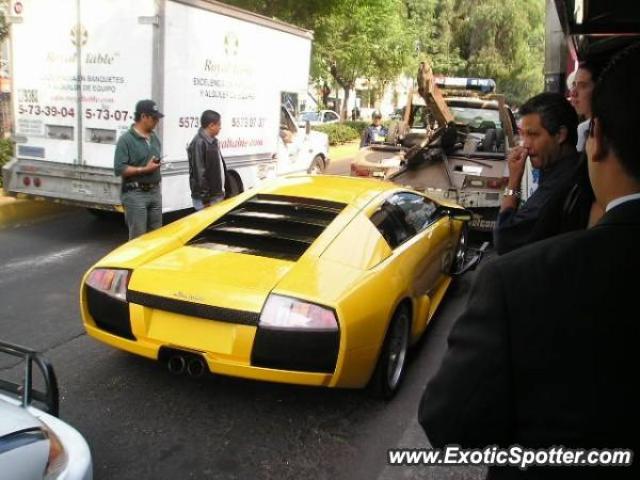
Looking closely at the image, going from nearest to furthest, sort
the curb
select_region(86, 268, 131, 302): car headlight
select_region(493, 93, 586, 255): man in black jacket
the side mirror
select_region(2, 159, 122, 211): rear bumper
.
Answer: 1. select_region(493, 93, 586, 255): man in black jacket
2. select_region(86, 268, 131, 302): car headlight
3. the side mirror
4. select_region(2, 159, 122, 211): rear bumper
5. the curb

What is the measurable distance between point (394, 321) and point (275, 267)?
78cm

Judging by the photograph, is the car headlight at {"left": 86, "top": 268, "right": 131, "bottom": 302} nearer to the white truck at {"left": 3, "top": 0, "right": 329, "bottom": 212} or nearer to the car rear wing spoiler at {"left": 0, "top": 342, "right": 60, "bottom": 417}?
the car rear wing spoiler at {"left": 0, "top": 342, "right": 60, "bottom": 417}

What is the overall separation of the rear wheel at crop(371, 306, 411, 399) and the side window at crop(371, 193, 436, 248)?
0.53m

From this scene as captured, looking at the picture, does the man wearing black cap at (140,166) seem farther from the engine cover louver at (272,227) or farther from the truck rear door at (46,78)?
the truck rear door at (46,78)

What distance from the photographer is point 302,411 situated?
11.6 ft

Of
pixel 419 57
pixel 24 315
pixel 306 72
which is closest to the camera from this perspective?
pixel 24 315

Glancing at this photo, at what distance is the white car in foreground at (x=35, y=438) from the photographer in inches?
73.5

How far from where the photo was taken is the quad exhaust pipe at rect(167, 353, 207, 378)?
3.21m

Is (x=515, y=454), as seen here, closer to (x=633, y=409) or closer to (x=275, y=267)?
(x=633, y=409)

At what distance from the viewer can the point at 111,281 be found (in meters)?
3.48

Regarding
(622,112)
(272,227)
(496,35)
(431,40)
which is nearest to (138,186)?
(272,227)

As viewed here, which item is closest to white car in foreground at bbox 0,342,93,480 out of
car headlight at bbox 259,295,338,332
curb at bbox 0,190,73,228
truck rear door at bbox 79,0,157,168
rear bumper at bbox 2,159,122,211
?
car headlight at bbox 259,295,338,332

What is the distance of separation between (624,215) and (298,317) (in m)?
2.15

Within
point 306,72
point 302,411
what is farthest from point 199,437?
point 306,72
